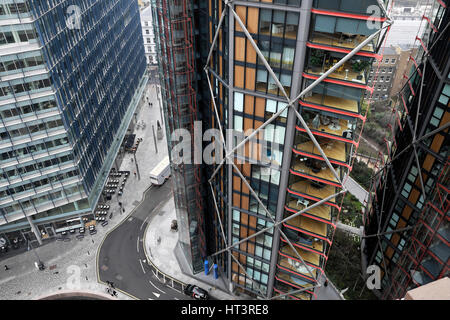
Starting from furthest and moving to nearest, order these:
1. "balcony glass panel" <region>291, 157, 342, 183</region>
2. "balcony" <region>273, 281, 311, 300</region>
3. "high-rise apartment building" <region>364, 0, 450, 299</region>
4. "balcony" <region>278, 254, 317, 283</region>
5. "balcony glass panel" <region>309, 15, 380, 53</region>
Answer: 1. "balcony" <region>273, 281, 311, 300</region>
2. "balcony" <region>278, 254, 317, 283</region>
3. "high-rise apartment building" <region>364, 0, 450, 299</region>
4. "balcony glass panel" <region>291, 157, 342, 183</region>
5. "balcony glass panel" <region>309, 15, 380, 53</region>

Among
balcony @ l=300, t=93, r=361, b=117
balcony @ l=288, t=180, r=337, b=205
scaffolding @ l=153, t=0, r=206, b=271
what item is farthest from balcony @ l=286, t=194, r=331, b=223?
scaffolding @ l=153, t=0, r=206, b=271

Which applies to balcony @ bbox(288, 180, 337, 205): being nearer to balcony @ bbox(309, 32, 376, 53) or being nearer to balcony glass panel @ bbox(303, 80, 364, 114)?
balcony glass panel @ bbox(303, 80, 364, 114)

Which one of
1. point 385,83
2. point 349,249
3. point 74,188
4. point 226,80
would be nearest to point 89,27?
point 74,188

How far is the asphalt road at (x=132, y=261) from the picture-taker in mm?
54812

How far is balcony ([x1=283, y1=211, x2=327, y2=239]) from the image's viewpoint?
3884cm

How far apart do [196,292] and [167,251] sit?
10.7 m

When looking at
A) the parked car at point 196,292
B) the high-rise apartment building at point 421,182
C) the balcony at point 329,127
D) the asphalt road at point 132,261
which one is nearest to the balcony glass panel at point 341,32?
the balcony at point 329,127

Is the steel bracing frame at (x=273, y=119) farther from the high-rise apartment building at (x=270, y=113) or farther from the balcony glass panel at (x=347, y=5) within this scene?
the balcony glass panel at (x=347, y=5)

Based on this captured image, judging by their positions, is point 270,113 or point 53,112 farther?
point 53,112

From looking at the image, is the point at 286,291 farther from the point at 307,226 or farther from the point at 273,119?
the point at 273,119

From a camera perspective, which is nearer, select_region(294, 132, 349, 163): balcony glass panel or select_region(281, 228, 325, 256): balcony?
select_region(294, 132, 349, 163): balcony glass panel

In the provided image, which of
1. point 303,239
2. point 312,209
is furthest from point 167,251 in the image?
point 312,209

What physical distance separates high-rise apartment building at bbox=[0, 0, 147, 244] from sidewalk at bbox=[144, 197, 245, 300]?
12218mm

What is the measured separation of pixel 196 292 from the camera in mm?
52938
